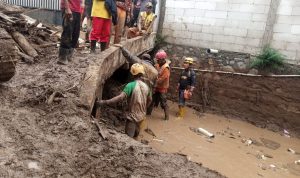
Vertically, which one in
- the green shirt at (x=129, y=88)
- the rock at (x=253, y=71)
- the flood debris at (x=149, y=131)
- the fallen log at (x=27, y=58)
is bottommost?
the flood debris at (x=149, y=131)

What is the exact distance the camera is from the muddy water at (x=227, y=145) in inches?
322

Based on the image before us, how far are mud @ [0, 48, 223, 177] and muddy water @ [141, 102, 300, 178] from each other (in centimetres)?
362

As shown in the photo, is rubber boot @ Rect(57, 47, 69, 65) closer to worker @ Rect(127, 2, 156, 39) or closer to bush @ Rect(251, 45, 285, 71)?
worker @ Rect(127, 2, 156, 39)

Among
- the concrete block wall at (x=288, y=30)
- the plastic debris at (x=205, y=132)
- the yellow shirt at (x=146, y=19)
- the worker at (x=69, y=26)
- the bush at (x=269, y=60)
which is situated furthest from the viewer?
the bush at (x=269, y=60)

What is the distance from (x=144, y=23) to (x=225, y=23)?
9.79ft

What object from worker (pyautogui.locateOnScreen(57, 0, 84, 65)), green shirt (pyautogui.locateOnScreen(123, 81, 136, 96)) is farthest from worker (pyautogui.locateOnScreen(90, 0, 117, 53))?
green shirt (pyautogui.locateOnScreen(123, 81, 136, 96))

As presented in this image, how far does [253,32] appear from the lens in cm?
1186

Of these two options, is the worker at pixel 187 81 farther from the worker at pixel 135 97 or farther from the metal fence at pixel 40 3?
the metal fence at pixel 40 3

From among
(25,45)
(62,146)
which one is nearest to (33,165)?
(62,146)

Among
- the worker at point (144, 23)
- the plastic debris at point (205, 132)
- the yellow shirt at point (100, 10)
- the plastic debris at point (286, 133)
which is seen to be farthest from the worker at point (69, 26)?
the plastic debris at point (286, 133)

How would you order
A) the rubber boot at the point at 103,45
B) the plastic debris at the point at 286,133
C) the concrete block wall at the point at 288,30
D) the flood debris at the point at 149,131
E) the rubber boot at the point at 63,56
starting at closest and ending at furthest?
1. the rubber boot at the point at 63,56
2. the rubber boot at the point at 103,45
3. the flood debris at the point at 149,131
4. the plastic debris at the point at 286,133
5. the concrete block wall at the point at 288,30

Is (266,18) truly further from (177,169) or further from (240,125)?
(177,169)

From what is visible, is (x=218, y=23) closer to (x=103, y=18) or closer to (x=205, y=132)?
(x=205, y=132)

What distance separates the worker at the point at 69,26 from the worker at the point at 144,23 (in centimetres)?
402
